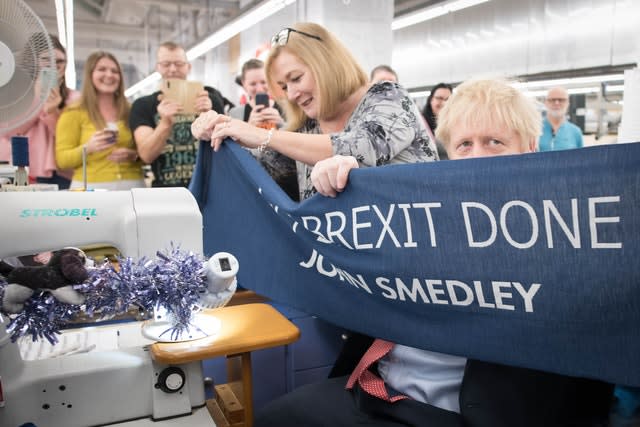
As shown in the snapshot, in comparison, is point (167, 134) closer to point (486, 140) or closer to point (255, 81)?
point (255, 81)

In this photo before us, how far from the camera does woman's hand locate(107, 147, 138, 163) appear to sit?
8.53 feet

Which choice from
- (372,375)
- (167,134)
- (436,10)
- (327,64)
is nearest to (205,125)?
(327,64)

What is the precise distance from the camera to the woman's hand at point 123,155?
2.60 metres

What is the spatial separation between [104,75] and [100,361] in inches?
76.9

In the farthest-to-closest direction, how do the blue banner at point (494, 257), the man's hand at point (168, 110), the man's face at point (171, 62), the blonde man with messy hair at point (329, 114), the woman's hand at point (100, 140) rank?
the man's face at point (171, 62), the man's hand at point (168, 110), the woman's hand at point (100, 140), the blonde man with messy hair at point (329, 114), the blue banner at point (494, 257)

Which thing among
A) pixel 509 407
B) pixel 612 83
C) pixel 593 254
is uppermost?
pixel 612 83

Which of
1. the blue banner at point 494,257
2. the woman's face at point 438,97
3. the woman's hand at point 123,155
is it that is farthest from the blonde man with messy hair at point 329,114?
the woman's face at point 438,97

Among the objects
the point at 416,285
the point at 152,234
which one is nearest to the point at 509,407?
the point at 416,285

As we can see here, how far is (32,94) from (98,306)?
0.57 metres

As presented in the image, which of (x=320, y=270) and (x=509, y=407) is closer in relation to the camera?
(x=509, y=407)

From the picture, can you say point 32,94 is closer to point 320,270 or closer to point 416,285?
point 320,270

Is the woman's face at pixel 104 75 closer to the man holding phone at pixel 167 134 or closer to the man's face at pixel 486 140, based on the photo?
the man holding phone at pixel 167 134

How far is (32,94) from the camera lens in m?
1.22

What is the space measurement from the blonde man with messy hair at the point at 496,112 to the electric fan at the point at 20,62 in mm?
1015
